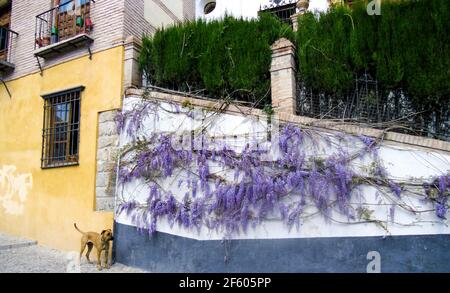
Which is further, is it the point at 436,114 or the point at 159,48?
the point at 159,48

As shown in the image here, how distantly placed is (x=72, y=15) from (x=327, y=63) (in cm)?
594

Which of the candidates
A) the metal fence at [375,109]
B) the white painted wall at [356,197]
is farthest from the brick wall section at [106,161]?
the metal fence at [375,109]

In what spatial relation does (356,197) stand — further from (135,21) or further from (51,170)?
(51,170)

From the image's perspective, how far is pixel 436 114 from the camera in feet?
17.2

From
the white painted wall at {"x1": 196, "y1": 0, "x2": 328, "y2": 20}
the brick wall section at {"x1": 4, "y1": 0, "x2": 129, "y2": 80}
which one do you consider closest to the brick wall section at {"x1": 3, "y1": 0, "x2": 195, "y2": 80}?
the brick wall section at {"x1": 4, "y1": 0, "x2": 129, "y2": 80}

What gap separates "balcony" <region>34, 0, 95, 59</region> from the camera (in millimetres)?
7727

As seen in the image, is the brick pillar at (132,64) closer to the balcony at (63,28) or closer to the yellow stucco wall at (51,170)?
the yellow stucco wall at (51,170)

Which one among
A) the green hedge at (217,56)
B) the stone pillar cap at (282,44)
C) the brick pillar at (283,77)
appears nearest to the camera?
the brick pillar at (283,77)

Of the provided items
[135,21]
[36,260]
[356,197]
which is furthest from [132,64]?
[356,197]

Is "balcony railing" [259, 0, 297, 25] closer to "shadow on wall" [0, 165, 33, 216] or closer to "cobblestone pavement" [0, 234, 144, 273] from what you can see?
"shadow on wall" [0, 165, 33, 216]

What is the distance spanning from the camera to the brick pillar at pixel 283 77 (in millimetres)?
5715

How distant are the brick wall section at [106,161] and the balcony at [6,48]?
3.46m
